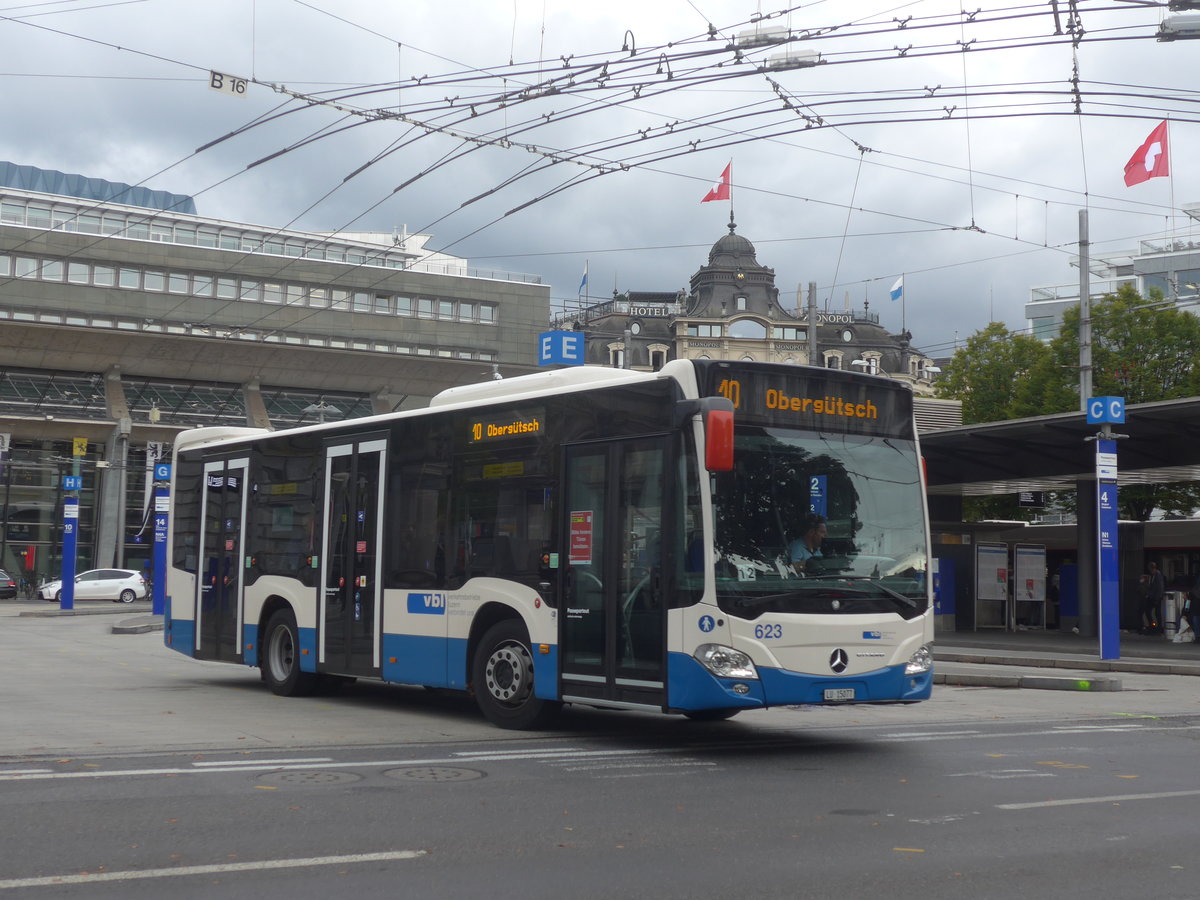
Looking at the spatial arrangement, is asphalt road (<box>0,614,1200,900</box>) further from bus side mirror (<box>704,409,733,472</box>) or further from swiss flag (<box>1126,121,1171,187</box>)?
swiss flag (<box>1126,121,1171,187</box>)

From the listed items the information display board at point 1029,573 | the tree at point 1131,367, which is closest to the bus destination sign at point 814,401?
the information display board at point 1029,573

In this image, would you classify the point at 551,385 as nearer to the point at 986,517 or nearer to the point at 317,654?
the point at 317,654

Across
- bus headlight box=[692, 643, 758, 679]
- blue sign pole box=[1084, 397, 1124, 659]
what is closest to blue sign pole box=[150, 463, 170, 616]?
blue sign pole box=[1084, 397, 1124, 659]

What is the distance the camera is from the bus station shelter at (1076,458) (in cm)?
2623

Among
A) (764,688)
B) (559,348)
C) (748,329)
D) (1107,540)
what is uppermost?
(748,329)

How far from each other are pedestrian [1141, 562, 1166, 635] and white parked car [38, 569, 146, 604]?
3437 centimetres

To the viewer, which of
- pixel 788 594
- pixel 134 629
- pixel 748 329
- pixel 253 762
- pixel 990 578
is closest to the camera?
pixel 253 762

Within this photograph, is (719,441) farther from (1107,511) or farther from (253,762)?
(1107,511)

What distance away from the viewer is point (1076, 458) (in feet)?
96.5

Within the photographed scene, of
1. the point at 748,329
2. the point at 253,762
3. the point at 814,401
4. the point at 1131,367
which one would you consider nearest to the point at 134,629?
the point at 253,762

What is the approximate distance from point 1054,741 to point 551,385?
5487 millimetres

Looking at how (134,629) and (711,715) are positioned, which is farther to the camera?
(134,629)

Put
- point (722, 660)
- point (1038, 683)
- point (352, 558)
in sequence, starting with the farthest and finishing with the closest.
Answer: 1. point (1038, 683)
2. point (352, 558)
3. point (722, 660)

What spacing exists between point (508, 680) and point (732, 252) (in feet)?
316
